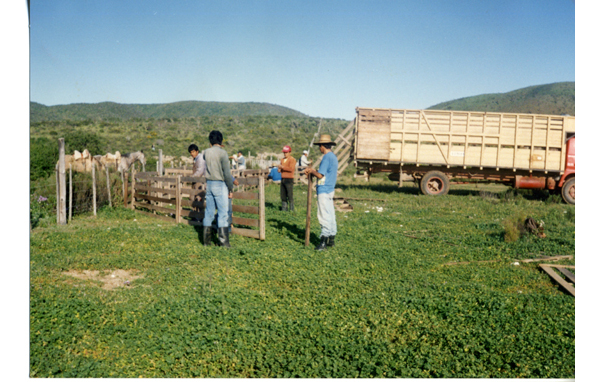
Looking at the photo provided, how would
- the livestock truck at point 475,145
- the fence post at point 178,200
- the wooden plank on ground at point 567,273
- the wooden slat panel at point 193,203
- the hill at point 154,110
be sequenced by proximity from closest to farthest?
the wooden plank on ground at point 567,273, the wooden slat panel at point 193,203, the fence post at point 178,200, the livestock truck at point 475,145, the hill at point 154,110

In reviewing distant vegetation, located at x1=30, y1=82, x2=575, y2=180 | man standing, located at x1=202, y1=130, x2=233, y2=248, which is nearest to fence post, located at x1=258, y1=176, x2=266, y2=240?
man standing, located at x1=202, y1=130, x2=233, y2=248

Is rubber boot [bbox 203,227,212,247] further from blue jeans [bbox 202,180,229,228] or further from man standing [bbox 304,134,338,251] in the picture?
man standing [bbox 304,134,338,251]

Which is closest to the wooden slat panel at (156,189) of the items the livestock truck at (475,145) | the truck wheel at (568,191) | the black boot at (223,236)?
the black boot at (223,236)

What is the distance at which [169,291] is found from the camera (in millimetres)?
4980

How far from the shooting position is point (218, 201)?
23.4ft

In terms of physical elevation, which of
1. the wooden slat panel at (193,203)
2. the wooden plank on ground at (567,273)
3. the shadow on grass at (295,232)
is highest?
the wooden slat panel at (193,203)

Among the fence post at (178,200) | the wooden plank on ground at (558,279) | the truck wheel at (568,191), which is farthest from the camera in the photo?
the truck wheel at (568,191)

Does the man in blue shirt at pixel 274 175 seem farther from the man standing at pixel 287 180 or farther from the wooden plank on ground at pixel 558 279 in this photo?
the wooden plank on ground at pixel 558 279

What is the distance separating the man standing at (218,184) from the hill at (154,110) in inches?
1823

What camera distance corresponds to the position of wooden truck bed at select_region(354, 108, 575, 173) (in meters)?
16.2

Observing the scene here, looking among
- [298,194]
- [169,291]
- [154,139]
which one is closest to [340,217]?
[298,194]

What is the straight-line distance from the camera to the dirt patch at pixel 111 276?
537cm

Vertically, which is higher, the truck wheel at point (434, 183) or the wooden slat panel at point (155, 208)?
the truck wheel at point (434, 183)
